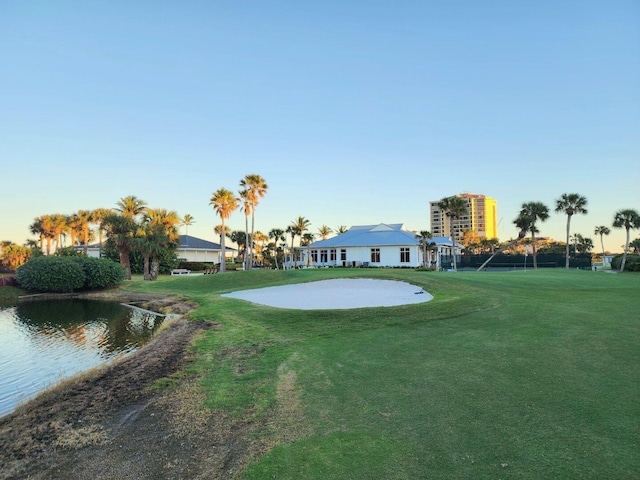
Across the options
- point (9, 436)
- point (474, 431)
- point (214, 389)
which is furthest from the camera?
point (214, 389)

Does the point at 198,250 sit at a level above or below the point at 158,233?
below

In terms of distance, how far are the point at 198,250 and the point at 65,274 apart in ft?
101

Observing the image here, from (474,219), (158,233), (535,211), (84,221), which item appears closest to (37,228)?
(84,221)

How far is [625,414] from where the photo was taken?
179 inches

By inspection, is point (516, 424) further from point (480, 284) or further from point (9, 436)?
point (480, 284)

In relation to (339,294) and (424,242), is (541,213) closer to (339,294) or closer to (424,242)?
(424,242)

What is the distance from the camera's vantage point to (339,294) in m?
19.8

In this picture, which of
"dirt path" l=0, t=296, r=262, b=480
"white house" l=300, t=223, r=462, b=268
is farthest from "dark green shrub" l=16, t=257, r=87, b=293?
"white house" l=300, t=223, r=462, b=268

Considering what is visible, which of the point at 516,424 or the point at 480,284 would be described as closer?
the point at 516,424

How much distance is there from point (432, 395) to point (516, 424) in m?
1.21

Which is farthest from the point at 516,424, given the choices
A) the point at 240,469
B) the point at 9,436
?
the point at 9,436

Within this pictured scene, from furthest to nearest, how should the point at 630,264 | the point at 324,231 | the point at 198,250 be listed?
the point at 324,231
the point at 198,250
the point at 630,264

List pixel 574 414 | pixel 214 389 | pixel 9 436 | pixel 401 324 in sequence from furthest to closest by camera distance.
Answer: pixel 401 324 < pixel 214 389 < pixel 9 436 < pixel 574 414

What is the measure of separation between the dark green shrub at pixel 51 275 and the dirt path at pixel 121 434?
84.2 feet
